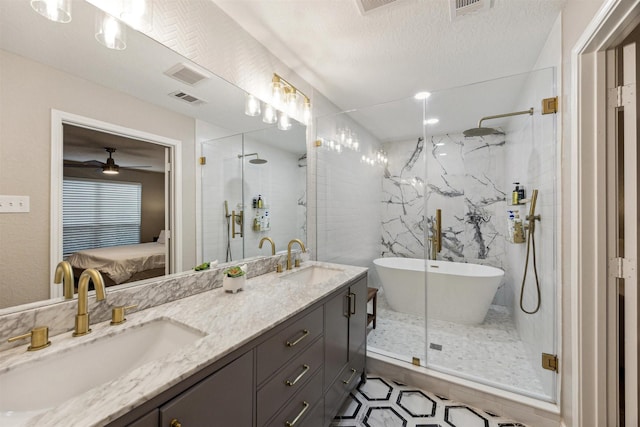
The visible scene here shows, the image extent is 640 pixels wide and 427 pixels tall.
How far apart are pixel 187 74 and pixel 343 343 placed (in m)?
1.76

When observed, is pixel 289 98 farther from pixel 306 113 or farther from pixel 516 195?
pixel 516 195

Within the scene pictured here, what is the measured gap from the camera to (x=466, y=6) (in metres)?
1.50

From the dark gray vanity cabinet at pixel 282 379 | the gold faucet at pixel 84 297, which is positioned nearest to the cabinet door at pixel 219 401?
the dark gray vanity cabinet at pixel 282 379

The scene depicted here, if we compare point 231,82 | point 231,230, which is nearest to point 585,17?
point 231,82

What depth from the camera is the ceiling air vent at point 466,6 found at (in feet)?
4.81

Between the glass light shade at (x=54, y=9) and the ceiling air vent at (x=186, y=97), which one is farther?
the ceiling air vent at (x=186, y=97)

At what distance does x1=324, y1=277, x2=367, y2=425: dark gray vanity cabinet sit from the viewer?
1429 millimetres

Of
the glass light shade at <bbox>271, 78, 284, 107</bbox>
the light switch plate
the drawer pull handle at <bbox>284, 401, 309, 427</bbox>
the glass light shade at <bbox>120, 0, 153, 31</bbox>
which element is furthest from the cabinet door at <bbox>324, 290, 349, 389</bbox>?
the glass light shade at <bbox>120, 0, 153, 31</bbox>

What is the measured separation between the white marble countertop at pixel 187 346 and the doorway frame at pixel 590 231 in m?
1.21

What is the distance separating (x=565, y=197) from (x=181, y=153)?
2110mm

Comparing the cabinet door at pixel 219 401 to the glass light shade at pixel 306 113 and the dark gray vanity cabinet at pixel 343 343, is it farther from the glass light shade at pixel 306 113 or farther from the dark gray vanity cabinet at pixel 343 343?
the glass light shade at pixel 306 113

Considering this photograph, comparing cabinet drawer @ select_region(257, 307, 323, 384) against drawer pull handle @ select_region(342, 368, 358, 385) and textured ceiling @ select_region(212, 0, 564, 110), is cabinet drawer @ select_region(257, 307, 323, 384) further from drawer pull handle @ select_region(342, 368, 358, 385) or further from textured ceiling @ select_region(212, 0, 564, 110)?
textured ceiling @ select_region(212, 0, 564, 110)

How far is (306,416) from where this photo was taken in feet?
3.95

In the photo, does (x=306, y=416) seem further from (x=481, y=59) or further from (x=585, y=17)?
(x=481, y=59)
